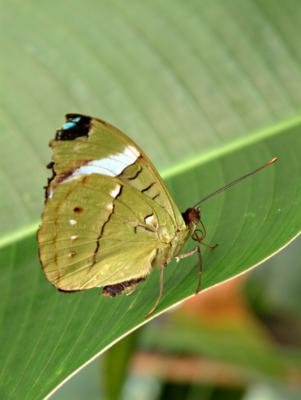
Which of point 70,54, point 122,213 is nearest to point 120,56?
point 70,54

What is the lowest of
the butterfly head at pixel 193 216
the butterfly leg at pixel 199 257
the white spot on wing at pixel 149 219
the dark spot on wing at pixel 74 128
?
the butterfly leg at pixel 199 257

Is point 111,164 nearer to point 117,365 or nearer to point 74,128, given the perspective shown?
point 74,128

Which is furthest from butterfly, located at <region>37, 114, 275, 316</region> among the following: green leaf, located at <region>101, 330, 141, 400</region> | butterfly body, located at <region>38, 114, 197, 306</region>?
green leaf, located at <region>101, 330, 141, 400</region>

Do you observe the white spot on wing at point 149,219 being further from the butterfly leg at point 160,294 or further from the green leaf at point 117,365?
the green leaf at point 117,365

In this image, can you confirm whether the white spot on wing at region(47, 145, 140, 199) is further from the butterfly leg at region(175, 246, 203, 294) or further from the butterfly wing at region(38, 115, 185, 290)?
the butterfly leg at region(175, 246, 203, 294)

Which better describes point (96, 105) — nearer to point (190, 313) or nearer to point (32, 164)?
point (32, 164)

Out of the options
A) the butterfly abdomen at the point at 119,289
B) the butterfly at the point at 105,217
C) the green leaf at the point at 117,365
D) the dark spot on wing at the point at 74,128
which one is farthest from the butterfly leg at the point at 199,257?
the green leaf at the point at 117,365
